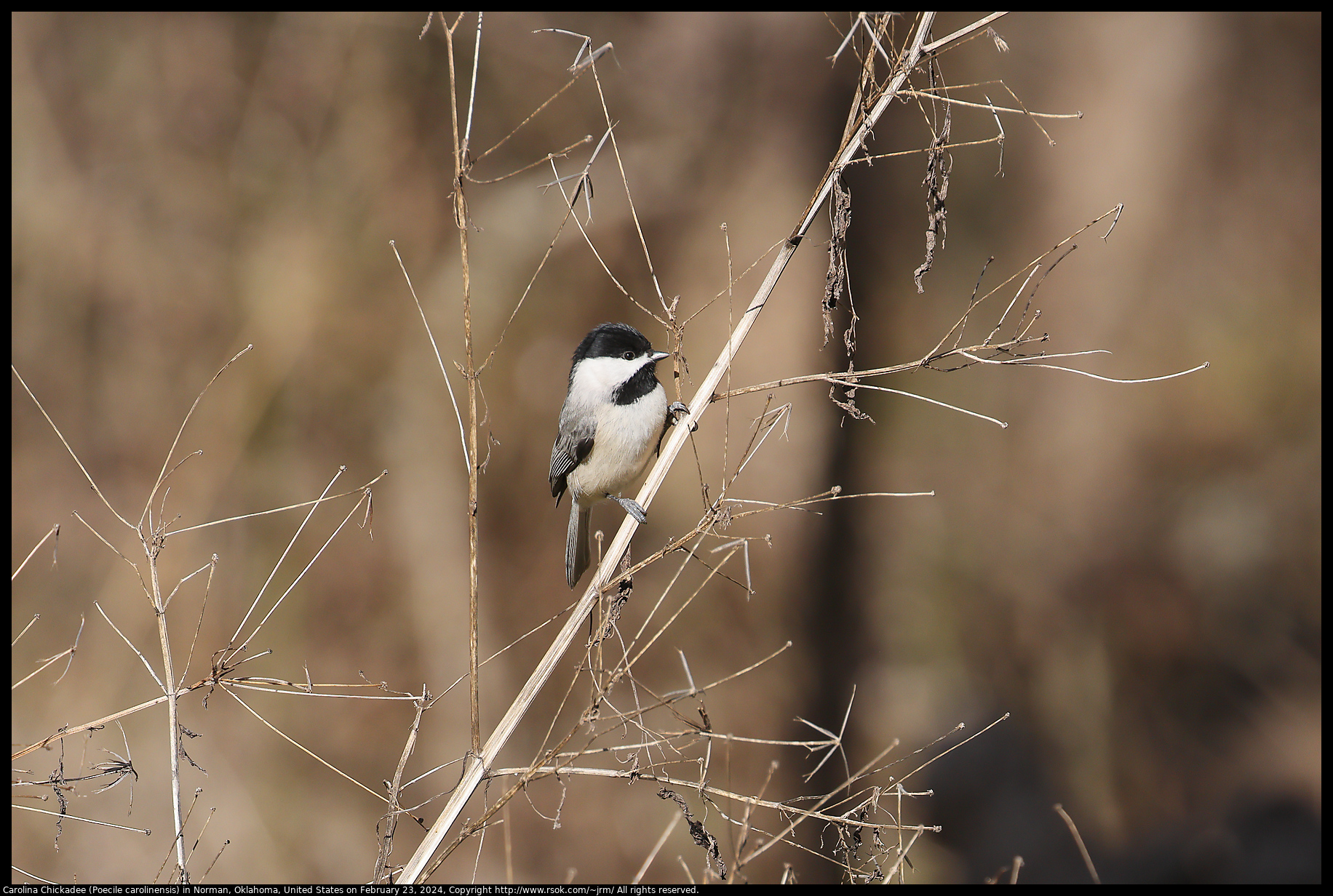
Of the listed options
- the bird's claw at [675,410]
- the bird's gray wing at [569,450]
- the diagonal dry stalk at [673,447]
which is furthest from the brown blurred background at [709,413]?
the diagonal dry stalk at [673,447]

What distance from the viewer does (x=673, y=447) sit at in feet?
8.29

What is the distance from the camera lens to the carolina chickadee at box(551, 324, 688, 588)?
351cm

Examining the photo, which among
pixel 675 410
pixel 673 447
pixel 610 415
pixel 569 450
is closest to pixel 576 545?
pixel 569 450

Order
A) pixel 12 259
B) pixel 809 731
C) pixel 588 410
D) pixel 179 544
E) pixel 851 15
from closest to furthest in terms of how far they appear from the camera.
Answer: pixel 851 15 < pixel 588 410 < pixel 12 259 < pixel 179 544 < pixel 809 731

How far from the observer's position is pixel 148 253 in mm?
6246

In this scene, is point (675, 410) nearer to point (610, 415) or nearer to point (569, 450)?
point (610, 415)

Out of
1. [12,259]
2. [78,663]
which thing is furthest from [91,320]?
[78,663]

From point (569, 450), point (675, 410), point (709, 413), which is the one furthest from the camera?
point (709, 413)

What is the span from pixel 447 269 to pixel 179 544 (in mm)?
3394

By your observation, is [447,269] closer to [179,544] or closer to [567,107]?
[567,107]

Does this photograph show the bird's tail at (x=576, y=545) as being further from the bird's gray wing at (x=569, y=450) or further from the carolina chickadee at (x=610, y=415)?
the bird's gray wing at (x=569, y=450)

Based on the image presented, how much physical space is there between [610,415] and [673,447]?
1.21 metres

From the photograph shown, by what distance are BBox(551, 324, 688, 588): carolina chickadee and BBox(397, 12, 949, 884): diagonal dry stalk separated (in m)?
0.86

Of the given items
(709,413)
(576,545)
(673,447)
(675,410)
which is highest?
(673,447)
